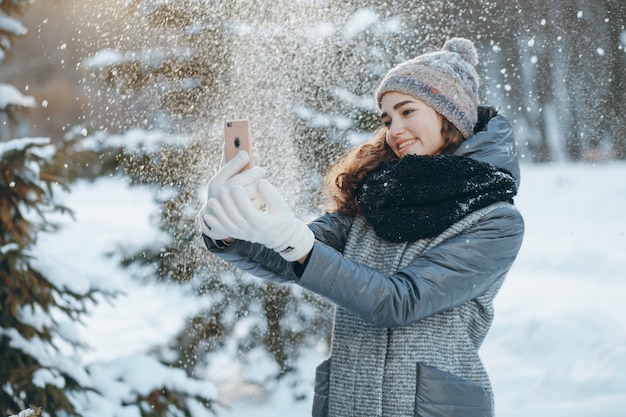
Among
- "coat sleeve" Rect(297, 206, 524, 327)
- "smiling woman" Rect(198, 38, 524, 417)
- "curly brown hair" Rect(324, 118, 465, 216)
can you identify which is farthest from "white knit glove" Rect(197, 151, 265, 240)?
"curly brown hair" Rect(324, 118, 465, 216)

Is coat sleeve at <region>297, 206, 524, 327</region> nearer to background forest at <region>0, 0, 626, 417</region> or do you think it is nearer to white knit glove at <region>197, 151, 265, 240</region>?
white knit glove at <region>197, 151, 265, 240</region>

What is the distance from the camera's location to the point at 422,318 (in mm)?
1308

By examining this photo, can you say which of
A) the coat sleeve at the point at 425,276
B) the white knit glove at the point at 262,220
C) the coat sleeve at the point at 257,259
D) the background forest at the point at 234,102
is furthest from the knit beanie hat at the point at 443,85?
the background forest at the point at 234,102

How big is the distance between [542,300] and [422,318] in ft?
13.6

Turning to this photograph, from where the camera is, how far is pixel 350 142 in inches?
170

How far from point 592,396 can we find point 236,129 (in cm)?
360

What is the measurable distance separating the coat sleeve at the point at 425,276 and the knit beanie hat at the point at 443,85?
256 millimetres

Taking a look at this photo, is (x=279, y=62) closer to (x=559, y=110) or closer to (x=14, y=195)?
(x=14, y=195)

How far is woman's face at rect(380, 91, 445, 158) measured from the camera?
1.55 m

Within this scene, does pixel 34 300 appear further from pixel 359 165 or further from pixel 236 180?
pixel 236 180

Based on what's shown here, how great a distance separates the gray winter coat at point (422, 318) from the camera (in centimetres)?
127

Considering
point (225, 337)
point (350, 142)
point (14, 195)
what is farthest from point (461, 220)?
point (225, 337)

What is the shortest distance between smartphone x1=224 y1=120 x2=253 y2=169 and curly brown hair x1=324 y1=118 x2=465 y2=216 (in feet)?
1.31

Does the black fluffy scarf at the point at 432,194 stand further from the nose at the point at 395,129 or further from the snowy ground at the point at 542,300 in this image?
the snowy ground at the point at 542,300
